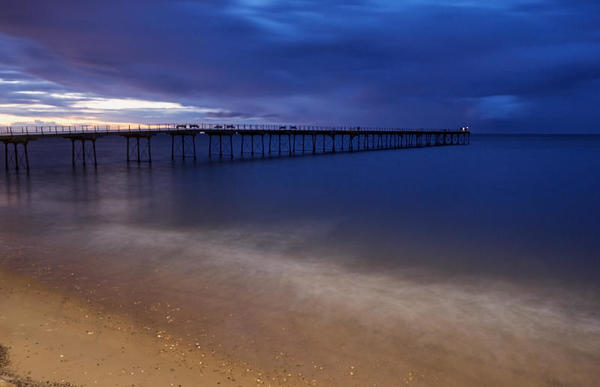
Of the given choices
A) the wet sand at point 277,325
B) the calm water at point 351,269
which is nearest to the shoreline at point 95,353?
the wet sand at point 277,325

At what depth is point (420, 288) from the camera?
1165cm

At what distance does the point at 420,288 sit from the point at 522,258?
592 cm

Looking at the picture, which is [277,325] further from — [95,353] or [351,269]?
[351,269]

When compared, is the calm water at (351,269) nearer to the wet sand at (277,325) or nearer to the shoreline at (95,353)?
the wet sand at (277,325)

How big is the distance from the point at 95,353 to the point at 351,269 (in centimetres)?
784

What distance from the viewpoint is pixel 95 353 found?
7266 millimetres

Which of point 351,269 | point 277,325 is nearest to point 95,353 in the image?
point 277,325

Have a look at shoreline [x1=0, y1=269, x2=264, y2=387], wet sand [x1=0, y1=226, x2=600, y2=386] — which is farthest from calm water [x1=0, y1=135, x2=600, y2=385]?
shoreline [x1=0, y1=269, x2=264, y2=387]

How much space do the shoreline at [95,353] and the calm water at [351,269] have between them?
649 mm

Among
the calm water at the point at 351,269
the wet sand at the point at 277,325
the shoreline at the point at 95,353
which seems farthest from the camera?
the calm water at the point at 351,269

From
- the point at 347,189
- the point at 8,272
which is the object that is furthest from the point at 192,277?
the point at 347,189

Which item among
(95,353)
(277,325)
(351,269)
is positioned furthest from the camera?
(351,269)

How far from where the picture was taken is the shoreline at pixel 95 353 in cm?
656

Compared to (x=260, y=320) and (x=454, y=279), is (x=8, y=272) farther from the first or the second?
(x=454, y=279)
